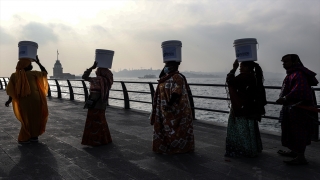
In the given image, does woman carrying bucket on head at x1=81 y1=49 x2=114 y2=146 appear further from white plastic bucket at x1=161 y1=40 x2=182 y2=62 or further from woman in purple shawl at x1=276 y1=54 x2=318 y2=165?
woman in purple shawl at x1=276 y1=54 x2=318 y2=165

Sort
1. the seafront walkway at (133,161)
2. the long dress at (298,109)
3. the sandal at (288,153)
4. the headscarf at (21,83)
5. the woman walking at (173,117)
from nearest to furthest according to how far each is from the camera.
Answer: the seafront walkway at (133,161) < the long dress at (298,109) < the sandal at (288,153) < the woman walking at (173,117) < the headscarf at (21,83)

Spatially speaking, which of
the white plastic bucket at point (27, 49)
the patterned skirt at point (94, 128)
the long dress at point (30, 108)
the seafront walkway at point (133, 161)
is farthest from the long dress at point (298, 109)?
the white plastic bucket at point (27, 49)

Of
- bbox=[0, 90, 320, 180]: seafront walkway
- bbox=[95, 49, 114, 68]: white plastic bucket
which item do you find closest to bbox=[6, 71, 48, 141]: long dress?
bbox=[0, 90, 320, 180]: seafront walkway

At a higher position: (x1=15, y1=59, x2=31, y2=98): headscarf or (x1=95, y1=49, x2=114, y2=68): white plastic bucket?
(x1=95, y1=49, x2=114, y2=68): white plastic bucket

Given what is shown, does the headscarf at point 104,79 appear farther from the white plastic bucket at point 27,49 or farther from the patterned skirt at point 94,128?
the white plastic bucket at point 27,49

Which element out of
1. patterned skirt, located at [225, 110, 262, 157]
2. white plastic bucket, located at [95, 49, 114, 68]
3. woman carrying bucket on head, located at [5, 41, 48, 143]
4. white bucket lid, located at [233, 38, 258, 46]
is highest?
white bucket lid, located at [233, 38, 258, 46]

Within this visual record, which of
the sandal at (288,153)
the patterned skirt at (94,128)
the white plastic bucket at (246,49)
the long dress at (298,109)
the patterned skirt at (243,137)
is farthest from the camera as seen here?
the patterned skirt at (94,128)

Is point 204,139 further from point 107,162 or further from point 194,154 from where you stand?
point 107,162

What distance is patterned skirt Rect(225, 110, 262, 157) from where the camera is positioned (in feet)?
15.4

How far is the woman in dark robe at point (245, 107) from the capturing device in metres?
4.57

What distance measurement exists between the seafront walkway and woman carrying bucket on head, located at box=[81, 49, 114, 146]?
0.64ft

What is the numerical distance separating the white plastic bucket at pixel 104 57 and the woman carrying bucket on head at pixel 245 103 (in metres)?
2.06

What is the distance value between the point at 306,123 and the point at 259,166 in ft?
2.81

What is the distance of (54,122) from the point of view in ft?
27.8
